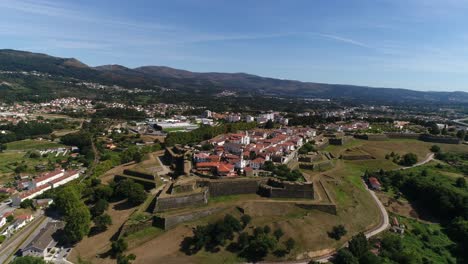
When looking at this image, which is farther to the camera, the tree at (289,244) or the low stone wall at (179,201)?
the low stone wall at (179,201)

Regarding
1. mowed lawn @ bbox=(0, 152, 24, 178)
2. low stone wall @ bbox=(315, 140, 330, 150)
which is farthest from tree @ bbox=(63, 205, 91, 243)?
low stone wall @ bbox=(315, 140, 330, 150)

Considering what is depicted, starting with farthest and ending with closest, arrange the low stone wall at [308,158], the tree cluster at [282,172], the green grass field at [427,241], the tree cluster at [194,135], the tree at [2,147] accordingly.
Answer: the tree at [2,147] → the tree cluster at [194,135] → the low stone wall at [308,158] → the tree cluster at [282,172] → the green grass field at [427,241]

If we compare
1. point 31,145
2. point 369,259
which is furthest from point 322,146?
point 31,145

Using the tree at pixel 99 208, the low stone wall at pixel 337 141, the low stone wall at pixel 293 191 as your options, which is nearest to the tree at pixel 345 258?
the low stone wall at pixel 293 191

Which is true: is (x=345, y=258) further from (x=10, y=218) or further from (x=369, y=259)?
(x=10, y=218)

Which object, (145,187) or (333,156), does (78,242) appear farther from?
(333,156)

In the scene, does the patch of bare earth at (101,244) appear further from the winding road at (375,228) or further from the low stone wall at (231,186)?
the winding road at (375,228)
